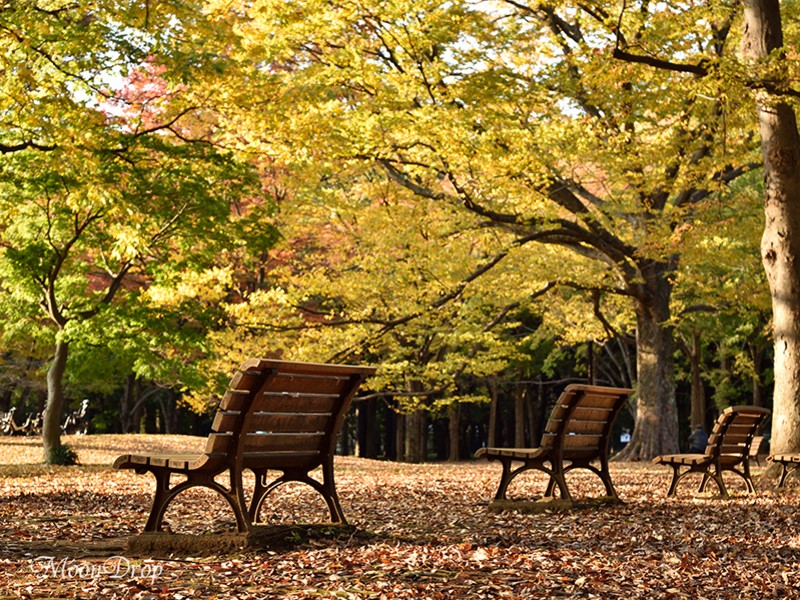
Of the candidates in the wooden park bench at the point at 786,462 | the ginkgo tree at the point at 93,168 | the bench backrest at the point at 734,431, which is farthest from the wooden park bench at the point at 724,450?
the ginkgo tree at the point at 93,168

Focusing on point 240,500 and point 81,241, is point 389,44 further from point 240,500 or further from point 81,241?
point 240,500

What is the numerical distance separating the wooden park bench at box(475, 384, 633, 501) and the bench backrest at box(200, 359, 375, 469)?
1897 mm

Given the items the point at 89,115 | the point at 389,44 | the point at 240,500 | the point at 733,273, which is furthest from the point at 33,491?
the point at 733,273

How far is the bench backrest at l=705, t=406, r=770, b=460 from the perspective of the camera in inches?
408

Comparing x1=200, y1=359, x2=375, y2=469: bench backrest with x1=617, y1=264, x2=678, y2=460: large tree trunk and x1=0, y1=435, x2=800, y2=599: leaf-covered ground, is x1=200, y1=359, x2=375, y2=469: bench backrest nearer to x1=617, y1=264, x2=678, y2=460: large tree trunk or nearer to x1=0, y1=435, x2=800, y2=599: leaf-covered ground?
x1=0, y1=435, x2=800, y2=599: leaf-covered ground

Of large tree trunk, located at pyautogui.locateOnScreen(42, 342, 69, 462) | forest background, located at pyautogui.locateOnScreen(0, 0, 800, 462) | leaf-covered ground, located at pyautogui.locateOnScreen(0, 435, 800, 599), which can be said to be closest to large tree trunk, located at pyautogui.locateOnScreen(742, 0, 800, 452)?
forest background, located at pyautogui.locateOnScreen(0, 0, 800, 462)

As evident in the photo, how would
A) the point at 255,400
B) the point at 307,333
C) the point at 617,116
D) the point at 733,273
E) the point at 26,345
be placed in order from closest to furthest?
the point at 255,400, the point at 617,116, the point at 307,333, the point at 733,273, the point at 26,345

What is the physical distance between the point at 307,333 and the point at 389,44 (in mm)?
6057

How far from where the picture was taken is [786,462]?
434 inches

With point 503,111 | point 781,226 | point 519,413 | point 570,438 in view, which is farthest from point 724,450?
point 519,413

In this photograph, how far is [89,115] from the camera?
452 inches

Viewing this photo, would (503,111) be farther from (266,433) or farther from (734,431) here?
(266,433)

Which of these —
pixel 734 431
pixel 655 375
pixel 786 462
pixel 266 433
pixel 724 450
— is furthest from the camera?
pixel 655 375

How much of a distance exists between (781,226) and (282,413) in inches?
298
